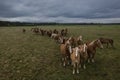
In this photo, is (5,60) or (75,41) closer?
(5,60)

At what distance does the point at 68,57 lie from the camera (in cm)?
1402

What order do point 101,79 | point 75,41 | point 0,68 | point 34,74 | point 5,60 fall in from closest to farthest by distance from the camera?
1. point 101,79
2. point 34,74
3. point 0,68
4. point 5,60
5. point 75,41

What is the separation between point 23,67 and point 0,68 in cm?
157

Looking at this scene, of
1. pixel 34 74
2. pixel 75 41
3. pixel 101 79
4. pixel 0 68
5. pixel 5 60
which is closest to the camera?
pixel 101 79

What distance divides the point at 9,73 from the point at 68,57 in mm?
4301

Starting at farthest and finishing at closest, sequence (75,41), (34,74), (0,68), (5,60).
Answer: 1. (75,41)
2. (5,60)
3. (0,68)
4. (34,74)

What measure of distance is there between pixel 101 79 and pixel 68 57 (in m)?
3.31

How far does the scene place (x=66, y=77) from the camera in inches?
461

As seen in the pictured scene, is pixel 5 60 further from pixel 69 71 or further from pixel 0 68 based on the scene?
pixel 69 71

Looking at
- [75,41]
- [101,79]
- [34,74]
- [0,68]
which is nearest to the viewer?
[101,79]

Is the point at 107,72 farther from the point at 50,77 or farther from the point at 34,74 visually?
the point at 34,74

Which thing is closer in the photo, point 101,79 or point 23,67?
point 101,79

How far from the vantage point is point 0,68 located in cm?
1334

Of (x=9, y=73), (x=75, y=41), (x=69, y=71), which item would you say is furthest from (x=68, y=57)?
(x=75, y=41)
